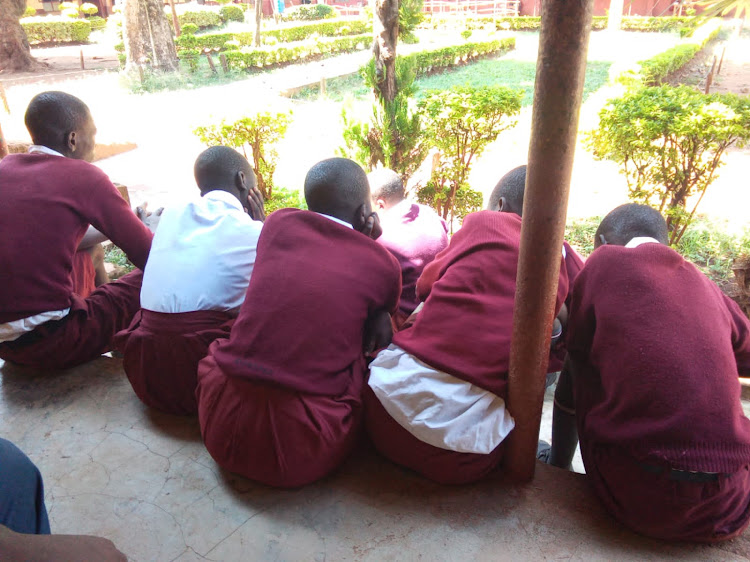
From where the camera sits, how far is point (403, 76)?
5414 mm

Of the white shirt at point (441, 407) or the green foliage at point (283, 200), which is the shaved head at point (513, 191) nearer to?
the white shirt at point (441, 407)

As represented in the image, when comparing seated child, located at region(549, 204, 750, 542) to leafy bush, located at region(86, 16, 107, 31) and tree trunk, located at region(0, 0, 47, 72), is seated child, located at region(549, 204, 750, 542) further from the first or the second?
leafy bush, located at region(86, 16, 107, 31)

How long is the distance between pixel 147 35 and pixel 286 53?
14.4 feet

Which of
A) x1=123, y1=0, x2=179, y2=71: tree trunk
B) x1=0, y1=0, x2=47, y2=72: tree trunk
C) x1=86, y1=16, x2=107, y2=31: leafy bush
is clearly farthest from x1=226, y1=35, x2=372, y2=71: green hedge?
x1=86, y1=16, x2=107, y2=31: leafy bush

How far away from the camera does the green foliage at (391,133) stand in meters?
5.19

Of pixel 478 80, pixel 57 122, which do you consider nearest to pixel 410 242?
pixel 57 122

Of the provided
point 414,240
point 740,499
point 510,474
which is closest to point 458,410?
point 510,474

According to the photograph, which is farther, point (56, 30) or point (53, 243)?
point (56, 30)

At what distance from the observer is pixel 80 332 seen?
102 inches

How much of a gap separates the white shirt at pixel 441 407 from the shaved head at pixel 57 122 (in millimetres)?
1990

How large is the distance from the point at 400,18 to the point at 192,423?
4.74 metres

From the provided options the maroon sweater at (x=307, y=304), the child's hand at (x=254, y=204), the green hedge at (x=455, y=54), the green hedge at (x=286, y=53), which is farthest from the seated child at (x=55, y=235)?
the green hedge at (x=286, y=53)

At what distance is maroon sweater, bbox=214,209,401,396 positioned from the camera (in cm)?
180

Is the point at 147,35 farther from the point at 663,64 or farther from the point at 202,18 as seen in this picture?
the point at 663,64
